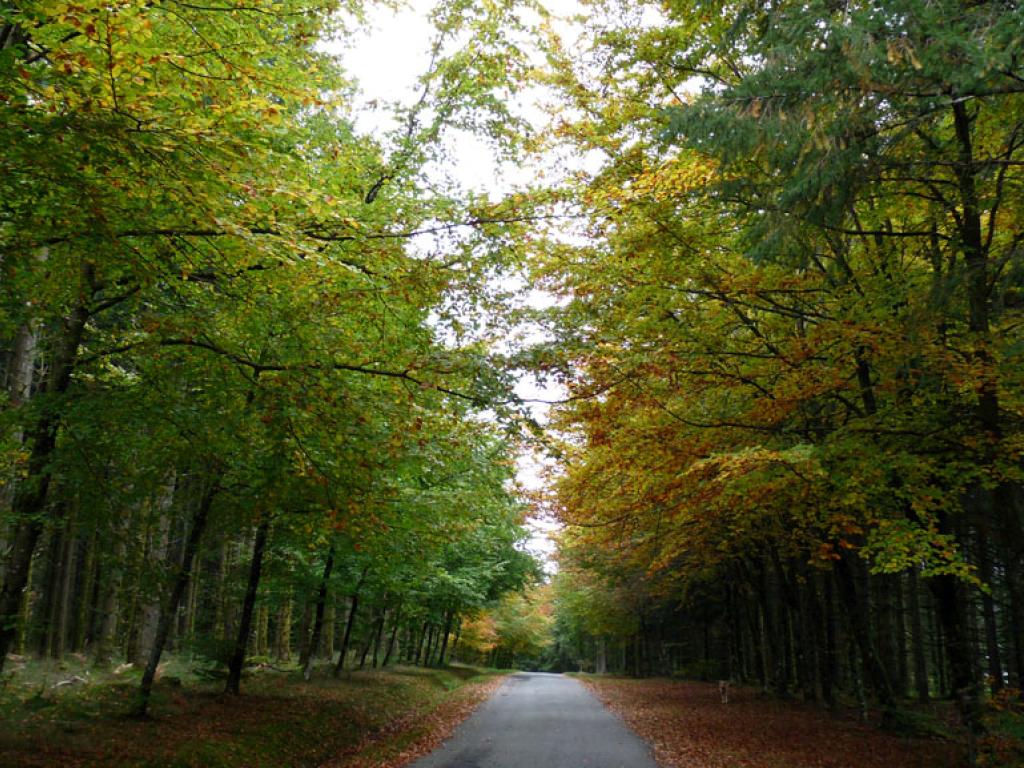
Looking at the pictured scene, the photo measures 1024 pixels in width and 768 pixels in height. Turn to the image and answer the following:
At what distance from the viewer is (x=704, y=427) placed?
10109 mm

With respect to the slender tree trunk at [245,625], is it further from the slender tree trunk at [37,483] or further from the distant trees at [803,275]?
the distant trees at [803,275]

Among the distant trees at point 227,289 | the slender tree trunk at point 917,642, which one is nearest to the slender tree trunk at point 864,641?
the distant trees at point 227,289

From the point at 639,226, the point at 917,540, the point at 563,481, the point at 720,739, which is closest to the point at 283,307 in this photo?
the point at 639,226

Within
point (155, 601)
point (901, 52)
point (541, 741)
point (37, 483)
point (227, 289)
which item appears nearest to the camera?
point (901, 52)

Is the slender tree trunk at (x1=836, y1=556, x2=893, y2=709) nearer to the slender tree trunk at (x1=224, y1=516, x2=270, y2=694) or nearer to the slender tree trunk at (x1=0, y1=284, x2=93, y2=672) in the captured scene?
the slender tree trunk at (x1=224, y1=516, x2=270, y2=694)

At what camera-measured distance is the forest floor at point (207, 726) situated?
8.29 metres

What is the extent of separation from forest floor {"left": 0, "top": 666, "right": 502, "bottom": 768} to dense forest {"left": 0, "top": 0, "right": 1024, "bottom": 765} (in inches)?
37.9

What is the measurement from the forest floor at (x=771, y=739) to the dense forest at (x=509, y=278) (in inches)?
53.8

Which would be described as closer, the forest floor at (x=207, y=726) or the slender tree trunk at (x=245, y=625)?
the forest floor at (x=207, y=726)

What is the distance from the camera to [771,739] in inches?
527

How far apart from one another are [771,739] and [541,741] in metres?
4.84

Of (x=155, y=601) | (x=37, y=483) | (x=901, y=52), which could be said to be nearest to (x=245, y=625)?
(x=155, y=601)

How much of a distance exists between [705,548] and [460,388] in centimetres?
1373

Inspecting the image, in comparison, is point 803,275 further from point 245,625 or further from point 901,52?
point 245,625
